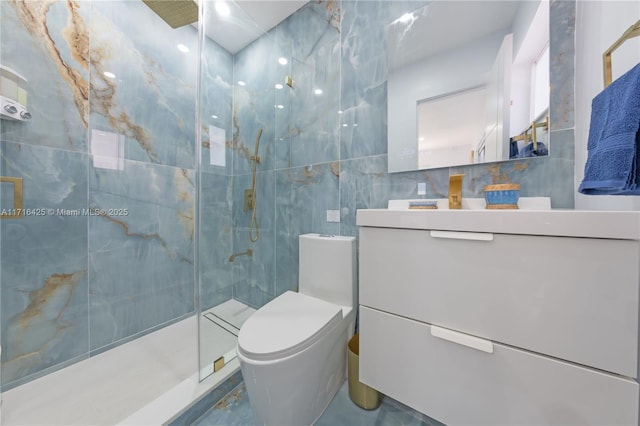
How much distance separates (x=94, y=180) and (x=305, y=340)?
1.57m

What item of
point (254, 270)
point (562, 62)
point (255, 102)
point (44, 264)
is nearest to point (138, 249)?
point (44, 264)

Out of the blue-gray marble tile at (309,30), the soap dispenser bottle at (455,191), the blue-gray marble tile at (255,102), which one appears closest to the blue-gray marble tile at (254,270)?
the blue-gray marble tile at (255,102)

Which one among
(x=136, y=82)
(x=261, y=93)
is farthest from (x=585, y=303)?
(x=136, y=82)

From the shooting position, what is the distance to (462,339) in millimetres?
716

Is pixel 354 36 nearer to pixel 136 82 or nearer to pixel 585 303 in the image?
pixel 136 82

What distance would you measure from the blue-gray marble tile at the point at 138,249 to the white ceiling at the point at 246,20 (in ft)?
3.27

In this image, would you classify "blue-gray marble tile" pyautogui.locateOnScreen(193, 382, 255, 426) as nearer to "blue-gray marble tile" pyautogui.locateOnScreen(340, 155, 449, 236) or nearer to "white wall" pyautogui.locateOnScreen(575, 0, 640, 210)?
"blue-gray marble tile" pyautogui.locateOnScreen(340, 155, 449, 236)

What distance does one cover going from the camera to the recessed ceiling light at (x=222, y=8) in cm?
139

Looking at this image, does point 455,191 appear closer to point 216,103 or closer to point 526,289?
point 526,289

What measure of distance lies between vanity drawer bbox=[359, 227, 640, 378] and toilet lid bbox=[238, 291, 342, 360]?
Answer: 0.33 metres

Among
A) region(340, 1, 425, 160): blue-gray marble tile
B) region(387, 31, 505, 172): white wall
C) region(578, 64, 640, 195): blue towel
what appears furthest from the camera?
region(340, 1, 425, 160): blue-gray marble tile

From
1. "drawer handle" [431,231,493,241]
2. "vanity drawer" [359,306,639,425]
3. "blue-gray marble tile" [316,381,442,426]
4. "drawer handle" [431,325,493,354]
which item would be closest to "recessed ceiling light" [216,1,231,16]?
"drawer handle" [431,231,493,241]

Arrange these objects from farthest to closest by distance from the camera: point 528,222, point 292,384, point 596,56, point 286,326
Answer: point 286,326, point 292,384, point 596,56, point 528,222

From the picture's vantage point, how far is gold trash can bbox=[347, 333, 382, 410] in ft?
3.70
